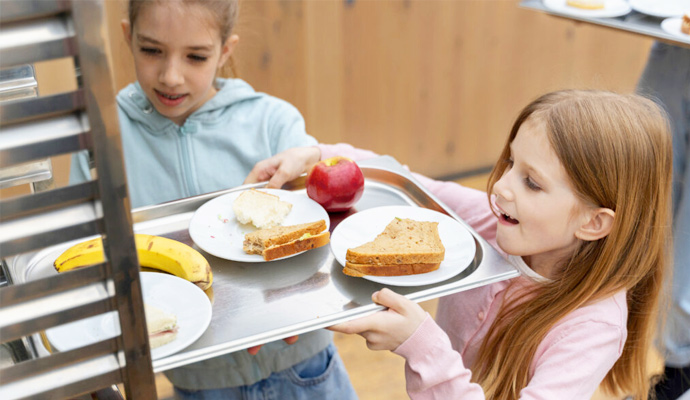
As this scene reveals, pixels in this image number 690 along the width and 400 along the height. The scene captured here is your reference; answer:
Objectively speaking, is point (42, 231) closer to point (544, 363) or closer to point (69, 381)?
point (69, 381)

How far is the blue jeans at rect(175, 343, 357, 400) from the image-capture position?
1.43m

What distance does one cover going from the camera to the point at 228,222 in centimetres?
111

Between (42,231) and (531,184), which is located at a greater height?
(42,231)

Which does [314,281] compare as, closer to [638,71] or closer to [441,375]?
[441,375]

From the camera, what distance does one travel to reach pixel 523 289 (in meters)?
1.17

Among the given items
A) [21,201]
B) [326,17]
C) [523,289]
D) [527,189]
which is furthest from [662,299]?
[326,17]

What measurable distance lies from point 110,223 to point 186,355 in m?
0.32

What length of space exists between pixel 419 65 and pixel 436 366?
7.88ft

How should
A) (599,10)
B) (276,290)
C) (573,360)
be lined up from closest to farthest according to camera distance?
(276,290), (573,360), (599,10)

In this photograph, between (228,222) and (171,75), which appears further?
(171,75)

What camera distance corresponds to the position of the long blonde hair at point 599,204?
107 cm

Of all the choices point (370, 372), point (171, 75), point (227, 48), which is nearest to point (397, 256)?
point (171, 75)

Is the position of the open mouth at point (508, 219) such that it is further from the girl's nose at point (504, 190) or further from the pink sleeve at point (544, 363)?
the pink sleeve at point (544, 363)

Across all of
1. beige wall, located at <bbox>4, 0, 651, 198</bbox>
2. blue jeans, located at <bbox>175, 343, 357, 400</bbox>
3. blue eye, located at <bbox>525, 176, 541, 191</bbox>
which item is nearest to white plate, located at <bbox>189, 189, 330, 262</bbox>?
blue eye, located at <bbox>525, 176, 541, 191</bbox>
